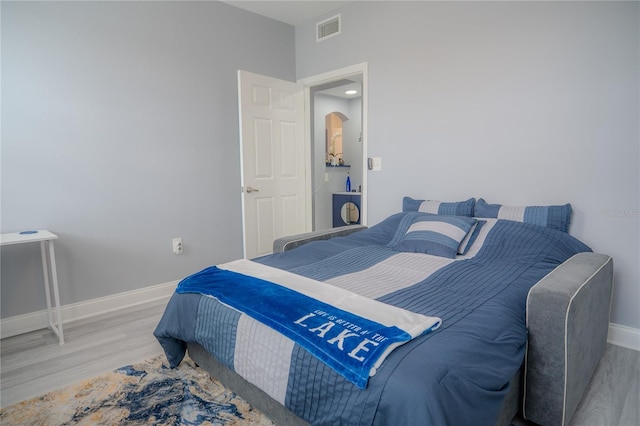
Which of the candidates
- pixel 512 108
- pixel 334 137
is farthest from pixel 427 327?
pixel 334 137

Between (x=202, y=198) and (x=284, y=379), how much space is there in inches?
96.9

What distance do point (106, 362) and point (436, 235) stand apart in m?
2.15

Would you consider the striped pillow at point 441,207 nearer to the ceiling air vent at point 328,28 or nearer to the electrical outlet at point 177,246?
the ceiling air vent at point 328,28

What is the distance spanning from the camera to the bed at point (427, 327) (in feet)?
3.49

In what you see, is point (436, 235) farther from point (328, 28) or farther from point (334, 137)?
point (334, 137)

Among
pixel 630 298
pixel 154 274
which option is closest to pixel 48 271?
pixel 154 274

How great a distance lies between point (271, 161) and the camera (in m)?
3.75

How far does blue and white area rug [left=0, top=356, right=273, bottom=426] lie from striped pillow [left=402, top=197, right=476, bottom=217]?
73.6 inches

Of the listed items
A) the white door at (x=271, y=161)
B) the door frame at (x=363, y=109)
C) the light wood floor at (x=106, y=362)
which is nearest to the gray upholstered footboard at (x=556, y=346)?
the light wood floor at (x=106, y=362)

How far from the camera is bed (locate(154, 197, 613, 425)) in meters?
1.06

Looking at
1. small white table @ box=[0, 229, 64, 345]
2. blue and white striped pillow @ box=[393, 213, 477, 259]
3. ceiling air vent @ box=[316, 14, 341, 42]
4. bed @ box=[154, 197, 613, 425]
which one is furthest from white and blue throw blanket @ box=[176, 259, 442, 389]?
ceiling air vent @ box=[316, 14, 341, 42]

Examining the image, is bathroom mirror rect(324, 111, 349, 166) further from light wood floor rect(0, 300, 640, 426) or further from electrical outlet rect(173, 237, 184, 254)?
light wood floor rect(0, 300, 640, 426)

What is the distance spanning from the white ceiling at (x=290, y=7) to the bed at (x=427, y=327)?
2439 mm

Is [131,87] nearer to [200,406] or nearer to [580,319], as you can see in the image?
[200,406]
